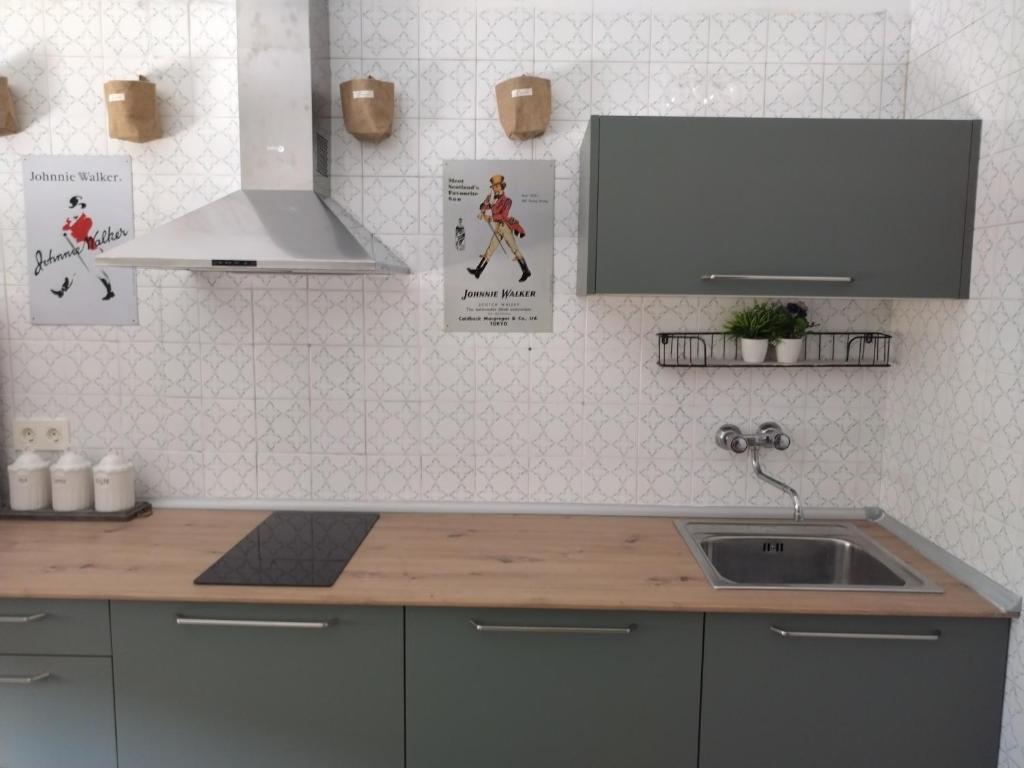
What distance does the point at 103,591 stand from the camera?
1.57m

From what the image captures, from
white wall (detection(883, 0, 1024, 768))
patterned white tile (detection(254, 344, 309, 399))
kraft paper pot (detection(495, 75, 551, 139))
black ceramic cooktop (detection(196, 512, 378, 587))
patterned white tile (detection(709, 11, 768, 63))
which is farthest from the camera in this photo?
patterned white tile (detection(254, 344, 309, 399))

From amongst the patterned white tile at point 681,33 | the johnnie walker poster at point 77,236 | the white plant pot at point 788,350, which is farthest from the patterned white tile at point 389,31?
the white plant pot at point 788,350

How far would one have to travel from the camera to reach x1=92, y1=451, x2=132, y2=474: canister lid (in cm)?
205

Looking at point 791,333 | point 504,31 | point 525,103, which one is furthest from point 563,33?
point 791,333

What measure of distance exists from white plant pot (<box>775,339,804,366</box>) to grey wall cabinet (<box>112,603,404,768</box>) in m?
1.29

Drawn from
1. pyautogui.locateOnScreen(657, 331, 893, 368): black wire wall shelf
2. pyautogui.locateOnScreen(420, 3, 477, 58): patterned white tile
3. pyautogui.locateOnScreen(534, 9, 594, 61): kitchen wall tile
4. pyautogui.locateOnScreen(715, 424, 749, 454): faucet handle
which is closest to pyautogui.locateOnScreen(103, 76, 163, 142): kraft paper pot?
pyautogui.locateOnScreen(420, 3, 477, 58): patterned white tile

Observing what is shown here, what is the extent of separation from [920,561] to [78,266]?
8.56ft

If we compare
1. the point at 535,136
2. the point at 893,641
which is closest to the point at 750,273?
the point at 535,136

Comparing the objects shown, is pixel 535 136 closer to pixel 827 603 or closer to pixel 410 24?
pixel 410 24

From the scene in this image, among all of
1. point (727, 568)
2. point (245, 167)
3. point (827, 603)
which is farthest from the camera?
point (727, 568)

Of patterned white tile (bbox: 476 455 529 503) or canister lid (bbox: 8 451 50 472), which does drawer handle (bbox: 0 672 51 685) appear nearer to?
canister lid (bbox: 8 451 50 472)

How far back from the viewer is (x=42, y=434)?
7.11ft

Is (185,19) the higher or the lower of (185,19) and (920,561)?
the higher

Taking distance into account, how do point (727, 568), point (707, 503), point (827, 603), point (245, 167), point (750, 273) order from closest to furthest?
point (827, 603)
point (750, 273)
point (245, 167)
point (727, 568)
point (707, 503)
